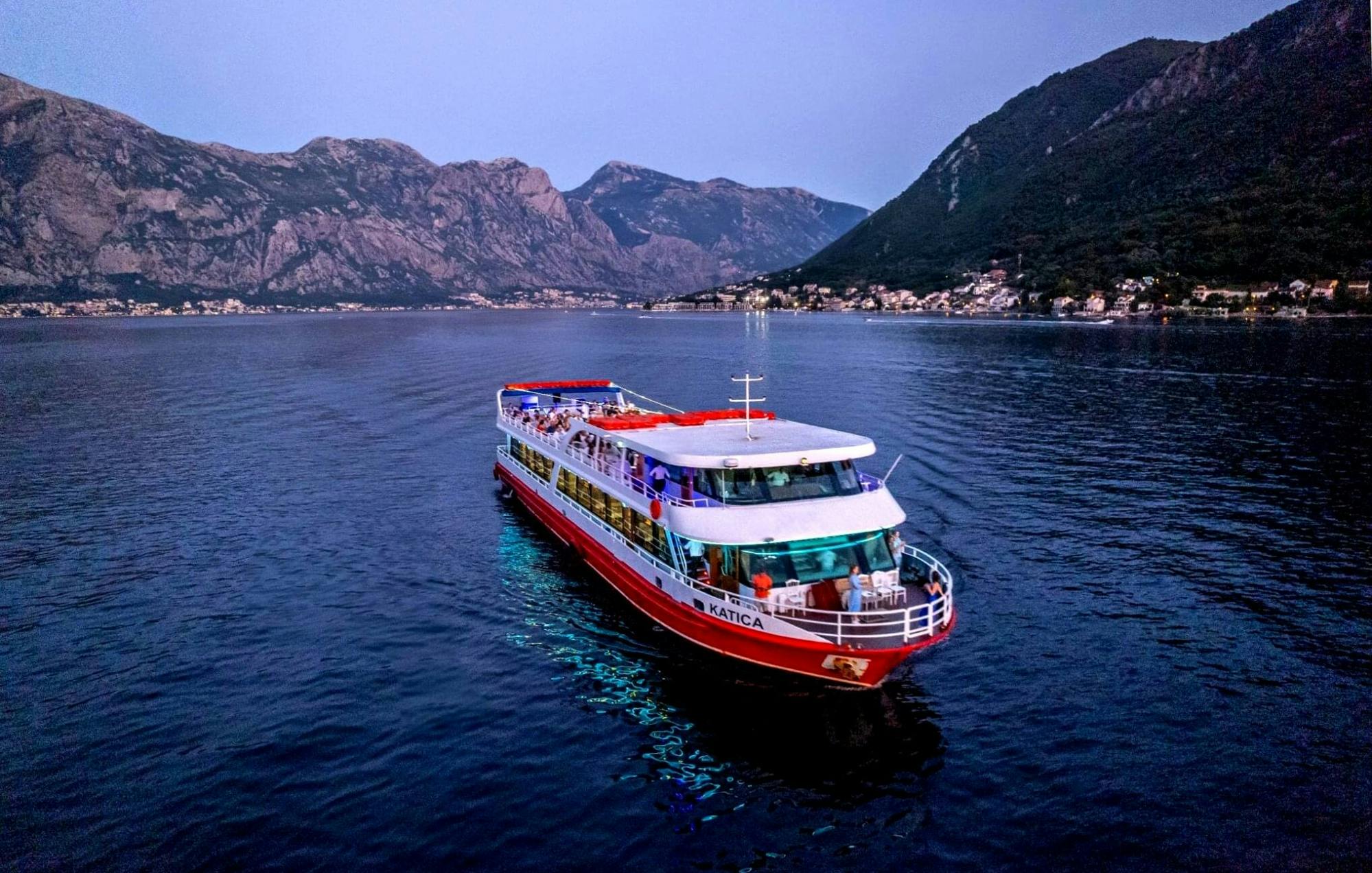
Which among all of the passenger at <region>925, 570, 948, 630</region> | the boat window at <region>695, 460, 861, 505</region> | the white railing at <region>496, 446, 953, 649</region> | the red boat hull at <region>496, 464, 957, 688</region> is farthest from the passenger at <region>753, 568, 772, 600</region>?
Result: the passenger at <region>925, 570, 948, 630</region>

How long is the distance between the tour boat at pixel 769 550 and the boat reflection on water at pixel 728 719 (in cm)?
97

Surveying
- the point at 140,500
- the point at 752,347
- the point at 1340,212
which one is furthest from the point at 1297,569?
the point at 1340,212

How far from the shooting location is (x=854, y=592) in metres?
21.9

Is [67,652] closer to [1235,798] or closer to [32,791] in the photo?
[32,791]

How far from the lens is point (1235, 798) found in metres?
18.0

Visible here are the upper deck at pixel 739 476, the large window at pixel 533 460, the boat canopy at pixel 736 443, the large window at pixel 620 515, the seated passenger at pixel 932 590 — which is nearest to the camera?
the seated passenger at pixel 932 590

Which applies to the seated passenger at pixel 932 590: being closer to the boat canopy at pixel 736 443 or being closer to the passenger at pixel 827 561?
the passenger at pixel 827 561

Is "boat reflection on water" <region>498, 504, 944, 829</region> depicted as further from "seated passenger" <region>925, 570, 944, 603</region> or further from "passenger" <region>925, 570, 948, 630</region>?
"seated passenger" <region>925, 570, 944, 603</region>

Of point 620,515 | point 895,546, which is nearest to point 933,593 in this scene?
point 895,546

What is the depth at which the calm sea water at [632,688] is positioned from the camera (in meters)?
17.1

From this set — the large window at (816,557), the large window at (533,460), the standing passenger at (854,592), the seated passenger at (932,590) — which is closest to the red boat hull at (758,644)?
the seated passenger at (932,590)

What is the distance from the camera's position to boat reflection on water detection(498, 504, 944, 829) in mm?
19062

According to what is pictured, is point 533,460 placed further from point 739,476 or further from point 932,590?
point 932,590

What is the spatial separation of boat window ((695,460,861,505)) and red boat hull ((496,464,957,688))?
4.05 metres
